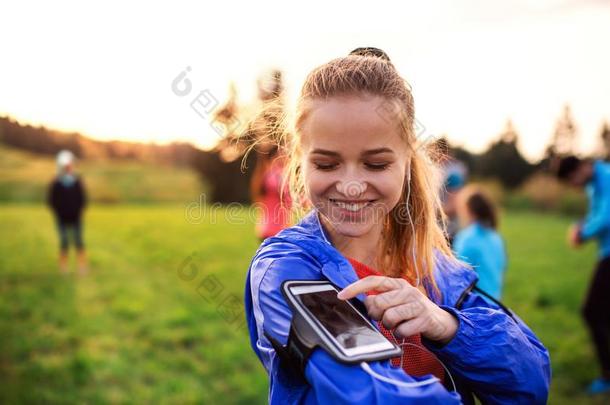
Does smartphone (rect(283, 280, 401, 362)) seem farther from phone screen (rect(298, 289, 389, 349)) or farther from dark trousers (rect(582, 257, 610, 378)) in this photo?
dark trousers (rect(582, 257, 610, 378))

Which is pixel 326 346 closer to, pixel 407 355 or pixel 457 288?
pixel 407 355

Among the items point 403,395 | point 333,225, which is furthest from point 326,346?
point 333,225

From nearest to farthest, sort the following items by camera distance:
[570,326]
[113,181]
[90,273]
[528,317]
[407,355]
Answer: [407,355]
[570,326]
[528,317]
[90,273]
[113,181]

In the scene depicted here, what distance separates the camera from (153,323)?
22.5ft

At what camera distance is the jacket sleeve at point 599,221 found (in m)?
5.32

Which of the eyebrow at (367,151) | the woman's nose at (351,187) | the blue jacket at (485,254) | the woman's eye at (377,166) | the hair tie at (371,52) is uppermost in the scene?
the hair tie at (371,52)

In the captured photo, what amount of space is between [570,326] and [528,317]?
67cm

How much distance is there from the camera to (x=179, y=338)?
6.25 meters

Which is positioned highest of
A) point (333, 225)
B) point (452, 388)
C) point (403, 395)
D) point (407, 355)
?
point (333, 225)

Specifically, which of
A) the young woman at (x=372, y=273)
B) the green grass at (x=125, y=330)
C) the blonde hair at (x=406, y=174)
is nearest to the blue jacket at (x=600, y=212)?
the green grass at (x=125, y=330)

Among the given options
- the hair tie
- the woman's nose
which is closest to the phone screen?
the woman's nose

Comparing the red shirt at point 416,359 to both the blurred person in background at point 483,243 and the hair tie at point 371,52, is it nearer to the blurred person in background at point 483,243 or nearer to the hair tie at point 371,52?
the hair tie at point 371,52

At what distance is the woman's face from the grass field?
282cm

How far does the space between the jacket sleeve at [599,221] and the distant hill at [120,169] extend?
38.1 feet
